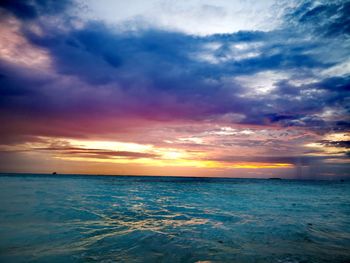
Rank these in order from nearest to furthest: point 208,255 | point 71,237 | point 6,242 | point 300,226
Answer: point 208,255, point 6,242, point 71,237, point 300,226

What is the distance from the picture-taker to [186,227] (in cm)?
972

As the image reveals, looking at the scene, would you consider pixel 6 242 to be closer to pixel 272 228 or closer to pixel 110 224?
pixel 110 224

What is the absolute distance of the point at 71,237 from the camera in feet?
25.8

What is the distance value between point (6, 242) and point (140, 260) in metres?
4.79

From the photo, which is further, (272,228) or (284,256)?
(272,228)

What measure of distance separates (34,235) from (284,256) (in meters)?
8.76

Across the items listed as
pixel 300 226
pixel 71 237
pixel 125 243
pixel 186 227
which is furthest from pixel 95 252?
pixel 300 226

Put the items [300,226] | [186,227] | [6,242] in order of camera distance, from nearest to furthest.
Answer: [6,242]
[186,227]
[300,226]

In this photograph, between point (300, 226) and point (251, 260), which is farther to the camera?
point (300, 226)

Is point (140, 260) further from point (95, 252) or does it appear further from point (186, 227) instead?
point (186, 227)

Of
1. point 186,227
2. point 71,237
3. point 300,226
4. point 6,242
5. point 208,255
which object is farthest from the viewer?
point 300,226

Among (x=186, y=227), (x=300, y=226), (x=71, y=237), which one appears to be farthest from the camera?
(x=300, y=226)

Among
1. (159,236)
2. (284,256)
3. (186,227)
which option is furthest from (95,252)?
(284,256)

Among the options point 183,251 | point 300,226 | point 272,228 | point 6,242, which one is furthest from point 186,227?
point 6,242
